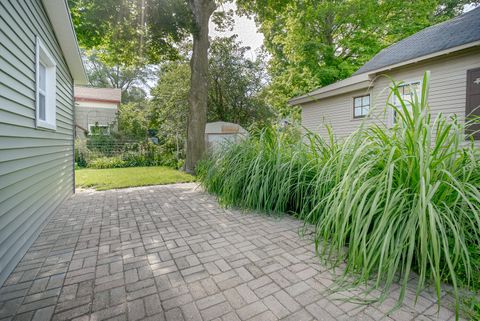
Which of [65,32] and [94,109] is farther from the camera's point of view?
[94,109]

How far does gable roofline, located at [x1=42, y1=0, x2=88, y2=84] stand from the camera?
3.34 meters

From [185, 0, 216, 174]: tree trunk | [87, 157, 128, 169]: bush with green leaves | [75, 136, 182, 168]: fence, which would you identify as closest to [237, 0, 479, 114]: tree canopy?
[185, 0, 216, 174]: tree trunk

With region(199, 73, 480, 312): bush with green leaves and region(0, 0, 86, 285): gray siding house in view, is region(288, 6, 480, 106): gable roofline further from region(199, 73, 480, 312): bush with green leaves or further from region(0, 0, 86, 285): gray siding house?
region(0, 0, 86, 285): gray siding house

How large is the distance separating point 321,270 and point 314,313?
0.53 m

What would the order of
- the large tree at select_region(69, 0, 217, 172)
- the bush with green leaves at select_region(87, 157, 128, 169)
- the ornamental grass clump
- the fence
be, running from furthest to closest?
the fence
the bush with green leaves at select_region(87, 157, 128, 169)
the large tree at select_region(69, 0, 217, 172)
the ornamental grass clump

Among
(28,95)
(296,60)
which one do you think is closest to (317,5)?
(296,60)

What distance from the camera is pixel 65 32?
12.8 ft

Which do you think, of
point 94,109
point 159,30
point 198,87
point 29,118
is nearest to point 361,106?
point 198,87

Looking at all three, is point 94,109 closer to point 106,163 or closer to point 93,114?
point 93,114

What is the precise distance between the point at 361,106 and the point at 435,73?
2255mm

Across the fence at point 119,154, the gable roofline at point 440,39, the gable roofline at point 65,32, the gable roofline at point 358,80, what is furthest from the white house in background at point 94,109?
the gable roofline at point 440,39

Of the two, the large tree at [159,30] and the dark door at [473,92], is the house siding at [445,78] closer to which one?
the dark door at [473,92]

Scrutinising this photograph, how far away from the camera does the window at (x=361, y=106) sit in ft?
27.2

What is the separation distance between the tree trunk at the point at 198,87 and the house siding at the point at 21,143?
4.26 m
